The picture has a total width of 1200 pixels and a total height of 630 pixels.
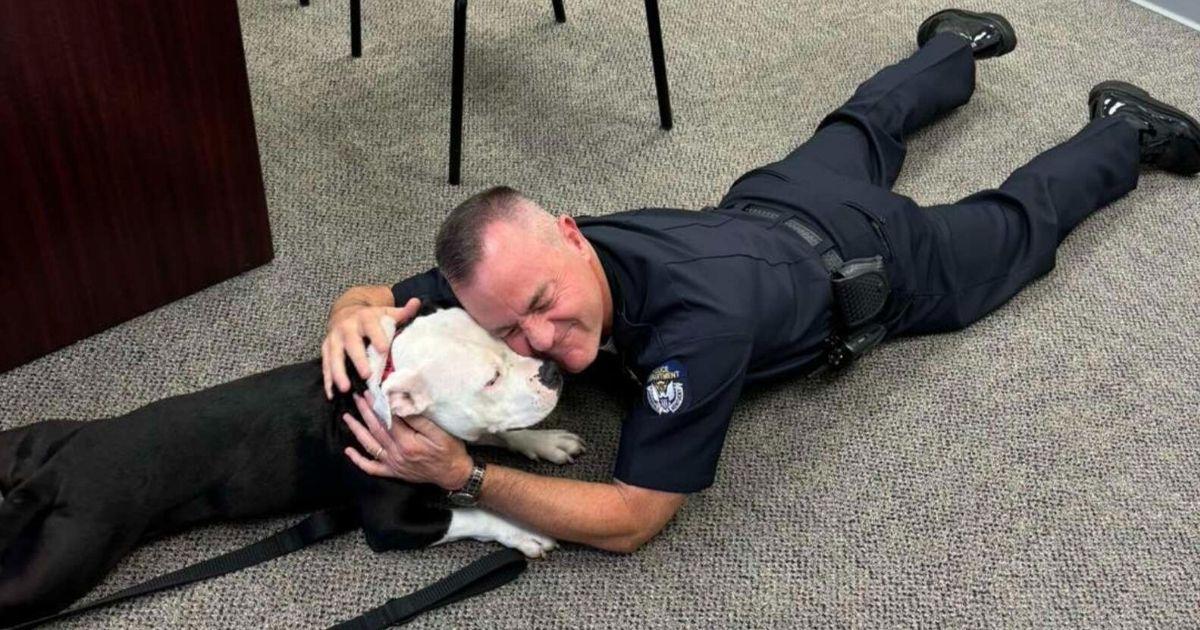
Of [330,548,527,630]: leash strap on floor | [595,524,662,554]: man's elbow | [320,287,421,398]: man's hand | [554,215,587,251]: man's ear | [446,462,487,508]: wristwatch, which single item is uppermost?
[554,215,587,251]: man's ear

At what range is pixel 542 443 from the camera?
1874 millimetres

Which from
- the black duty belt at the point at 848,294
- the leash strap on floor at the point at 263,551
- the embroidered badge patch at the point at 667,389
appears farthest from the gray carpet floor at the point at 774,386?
the embroidered badge patch at the point at 667,389

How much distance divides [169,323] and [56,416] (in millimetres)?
278

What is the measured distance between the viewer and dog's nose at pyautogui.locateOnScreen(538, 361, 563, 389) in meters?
1.57

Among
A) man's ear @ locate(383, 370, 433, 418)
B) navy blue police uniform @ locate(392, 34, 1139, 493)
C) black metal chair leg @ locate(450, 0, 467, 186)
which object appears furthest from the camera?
black metal chair leg @ locate(450, 0, 467, 186)

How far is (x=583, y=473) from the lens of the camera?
1899mm

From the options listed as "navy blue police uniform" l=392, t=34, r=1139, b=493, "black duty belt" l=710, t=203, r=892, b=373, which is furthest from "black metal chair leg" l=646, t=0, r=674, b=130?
"black duty belt" l=710, t=203, r=892, b=373

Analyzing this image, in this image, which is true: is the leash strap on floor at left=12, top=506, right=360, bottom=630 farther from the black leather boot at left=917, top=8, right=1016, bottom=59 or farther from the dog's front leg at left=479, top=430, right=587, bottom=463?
the black leather boot at left=917, top=8, right=1016, bottom=59

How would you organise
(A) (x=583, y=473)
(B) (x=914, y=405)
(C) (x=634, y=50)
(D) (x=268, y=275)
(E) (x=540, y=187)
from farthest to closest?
(C) (x=634, y=50) → (E) (x=540, y=187) → (D) (x=268, y=275) → (B) (x=914, y=405) → (A) (x=583, y=473)

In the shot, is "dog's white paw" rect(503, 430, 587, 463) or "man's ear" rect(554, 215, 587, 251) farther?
"dog's white paw" rect(503, 430, 587, 463)

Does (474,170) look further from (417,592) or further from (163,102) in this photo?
(417,592)

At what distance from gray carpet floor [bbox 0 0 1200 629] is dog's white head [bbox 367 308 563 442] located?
1.06 feet

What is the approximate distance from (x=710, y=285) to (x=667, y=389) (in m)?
0.18

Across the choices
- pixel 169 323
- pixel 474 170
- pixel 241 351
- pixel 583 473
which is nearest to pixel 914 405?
pixel 583 473
